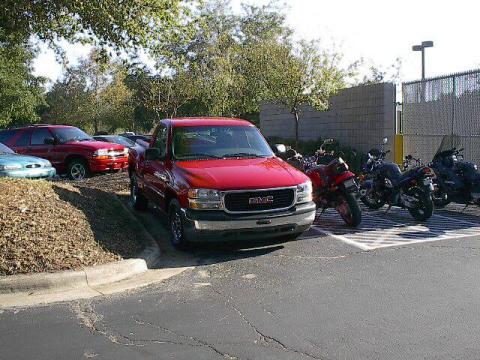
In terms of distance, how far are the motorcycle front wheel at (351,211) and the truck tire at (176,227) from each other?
10.3 feet

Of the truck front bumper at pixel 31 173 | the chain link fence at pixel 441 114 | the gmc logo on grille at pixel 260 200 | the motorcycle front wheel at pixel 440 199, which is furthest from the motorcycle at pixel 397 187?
the truck front bumper at pixel 31 173

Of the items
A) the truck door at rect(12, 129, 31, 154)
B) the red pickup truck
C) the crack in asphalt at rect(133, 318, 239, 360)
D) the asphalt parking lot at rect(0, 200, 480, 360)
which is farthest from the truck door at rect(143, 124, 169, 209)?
the truck door at rect(12, 129, 31, 154)

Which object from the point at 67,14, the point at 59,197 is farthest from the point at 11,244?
the point at 67,14

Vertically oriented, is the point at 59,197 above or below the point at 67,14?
below

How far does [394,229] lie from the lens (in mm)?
9266

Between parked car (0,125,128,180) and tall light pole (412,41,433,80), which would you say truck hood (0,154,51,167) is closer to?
parked car (0,125,128,180)

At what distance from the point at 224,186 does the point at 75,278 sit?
2.20 m

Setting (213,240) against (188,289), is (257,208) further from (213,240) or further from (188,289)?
(188,289)

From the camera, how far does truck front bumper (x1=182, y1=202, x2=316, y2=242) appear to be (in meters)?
7.09

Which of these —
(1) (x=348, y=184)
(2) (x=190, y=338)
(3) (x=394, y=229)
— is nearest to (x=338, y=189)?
(1) (x=348, y=184)

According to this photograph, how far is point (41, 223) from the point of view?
23.3 feet

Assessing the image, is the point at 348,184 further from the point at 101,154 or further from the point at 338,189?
the point at 101,154

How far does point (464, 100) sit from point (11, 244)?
35.1 ft

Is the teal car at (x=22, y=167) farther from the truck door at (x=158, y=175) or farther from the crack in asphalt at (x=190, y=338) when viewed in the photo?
the crack in asphalt at (x=190, y=338)
